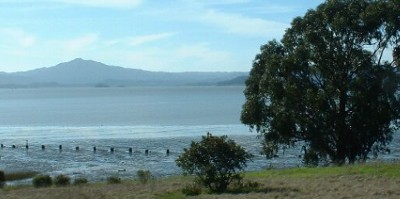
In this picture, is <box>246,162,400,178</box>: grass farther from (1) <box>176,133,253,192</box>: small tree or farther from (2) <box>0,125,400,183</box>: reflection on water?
(2) <box>0,125,400,183</box>: reflection on water

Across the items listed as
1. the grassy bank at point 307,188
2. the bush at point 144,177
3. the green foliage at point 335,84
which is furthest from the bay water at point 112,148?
the grassy bank at point 307,188

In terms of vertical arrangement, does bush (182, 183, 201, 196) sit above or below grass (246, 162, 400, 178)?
below

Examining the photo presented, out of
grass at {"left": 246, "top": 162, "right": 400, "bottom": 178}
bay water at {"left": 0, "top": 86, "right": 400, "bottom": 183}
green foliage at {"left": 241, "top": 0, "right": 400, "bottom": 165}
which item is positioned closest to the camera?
grass at {"left": 246, "top": 162, "right": 400, "bottom": 178}

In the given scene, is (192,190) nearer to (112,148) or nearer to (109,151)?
(109,151)

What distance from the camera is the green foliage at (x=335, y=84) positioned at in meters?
33.2

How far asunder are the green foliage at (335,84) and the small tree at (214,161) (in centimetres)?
1474

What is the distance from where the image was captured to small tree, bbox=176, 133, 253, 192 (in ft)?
62.1

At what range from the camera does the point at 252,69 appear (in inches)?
1463

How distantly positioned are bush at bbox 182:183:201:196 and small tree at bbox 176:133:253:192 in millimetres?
256

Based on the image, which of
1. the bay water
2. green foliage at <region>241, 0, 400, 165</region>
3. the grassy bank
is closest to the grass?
the grassy bank

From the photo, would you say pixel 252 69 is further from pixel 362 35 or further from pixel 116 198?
pixel 116 198

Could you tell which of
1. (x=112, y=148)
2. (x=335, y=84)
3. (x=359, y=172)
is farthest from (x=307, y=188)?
(x=112, y=148)

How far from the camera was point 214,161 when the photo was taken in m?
19.0

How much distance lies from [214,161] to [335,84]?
17.0 m
